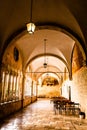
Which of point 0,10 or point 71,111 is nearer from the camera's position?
point 0,10

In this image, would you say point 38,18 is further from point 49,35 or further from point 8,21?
point 49,35

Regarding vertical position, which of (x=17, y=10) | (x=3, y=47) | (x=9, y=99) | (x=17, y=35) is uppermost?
(x=17, y=10)

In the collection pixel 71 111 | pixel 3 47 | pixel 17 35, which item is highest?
pixel 17 35

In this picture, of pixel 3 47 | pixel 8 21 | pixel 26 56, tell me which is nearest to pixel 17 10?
pixel 8 21

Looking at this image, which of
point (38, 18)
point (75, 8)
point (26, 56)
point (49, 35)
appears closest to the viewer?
point (75, 8)

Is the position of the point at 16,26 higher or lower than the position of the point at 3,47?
higher

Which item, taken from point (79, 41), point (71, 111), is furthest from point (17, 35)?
point (71, 111)

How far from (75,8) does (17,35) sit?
10.8 feet

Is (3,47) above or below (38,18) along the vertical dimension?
below

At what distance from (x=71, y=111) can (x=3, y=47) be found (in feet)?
20.7

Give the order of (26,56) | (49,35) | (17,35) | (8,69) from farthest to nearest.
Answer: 1. (26,56)
2. (49,35)
3. (8,69)
4. (17,35)

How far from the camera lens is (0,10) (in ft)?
23.1

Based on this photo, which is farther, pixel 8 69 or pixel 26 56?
pixel 26 56

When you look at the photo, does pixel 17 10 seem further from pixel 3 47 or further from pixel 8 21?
pixel 3 47
